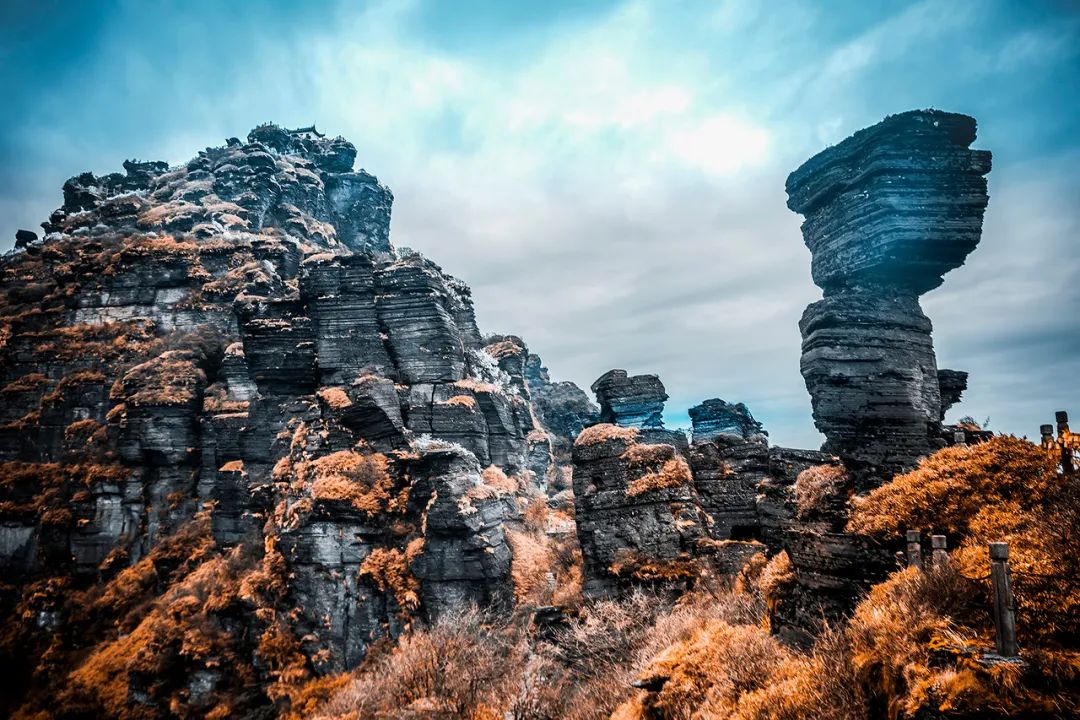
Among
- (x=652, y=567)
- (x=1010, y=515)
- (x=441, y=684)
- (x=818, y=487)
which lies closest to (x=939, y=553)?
(x=1010, y=515)

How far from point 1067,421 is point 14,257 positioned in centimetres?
8768

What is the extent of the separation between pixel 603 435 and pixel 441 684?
1264 centimetres

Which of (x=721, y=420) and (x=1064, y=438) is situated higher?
(x=721, y=420)

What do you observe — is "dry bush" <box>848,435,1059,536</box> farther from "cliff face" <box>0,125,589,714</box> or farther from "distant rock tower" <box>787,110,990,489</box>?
"cliff face" <box>0,125,589,714</box>

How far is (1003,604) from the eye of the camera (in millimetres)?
5973

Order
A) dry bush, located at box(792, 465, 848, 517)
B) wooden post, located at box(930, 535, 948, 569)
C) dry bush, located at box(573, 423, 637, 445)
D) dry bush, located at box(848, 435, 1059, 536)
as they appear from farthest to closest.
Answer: dry bush, located at box(573, 423, 637, 445), dry bush, located at box(792, 465, 848, 517), dry bush, located at box(848, 435, 1059, 536), wooden post, located at box(930, 535, 948, 569)

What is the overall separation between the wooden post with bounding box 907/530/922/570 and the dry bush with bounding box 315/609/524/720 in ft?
44.7

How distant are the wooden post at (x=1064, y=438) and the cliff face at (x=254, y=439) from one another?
26.0 m

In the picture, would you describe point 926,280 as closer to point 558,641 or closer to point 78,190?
point 558,641

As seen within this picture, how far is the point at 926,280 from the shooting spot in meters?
20.1

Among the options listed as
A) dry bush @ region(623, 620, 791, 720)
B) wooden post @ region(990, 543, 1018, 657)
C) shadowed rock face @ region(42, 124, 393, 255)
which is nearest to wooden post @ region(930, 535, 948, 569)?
wooden post @ region(990, 543, 1018, 657)

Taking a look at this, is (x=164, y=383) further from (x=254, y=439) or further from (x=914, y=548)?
(x=914, y=548)

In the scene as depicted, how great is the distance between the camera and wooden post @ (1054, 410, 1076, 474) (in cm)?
829

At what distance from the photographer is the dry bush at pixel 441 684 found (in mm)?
16750
